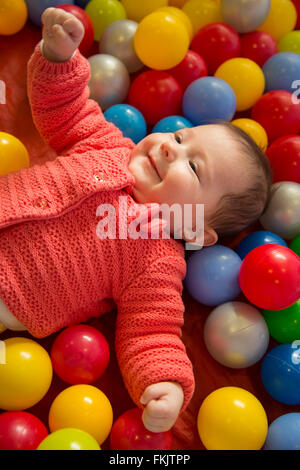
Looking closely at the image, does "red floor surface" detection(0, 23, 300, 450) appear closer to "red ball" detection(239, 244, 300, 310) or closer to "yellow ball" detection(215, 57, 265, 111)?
"red ball" detection(239, 244, 300, 310)

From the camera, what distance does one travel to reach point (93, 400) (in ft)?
3.37

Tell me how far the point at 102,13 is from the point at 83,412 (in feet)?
4.21

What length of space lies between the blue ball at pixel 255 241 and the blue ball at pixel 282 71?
57 cm

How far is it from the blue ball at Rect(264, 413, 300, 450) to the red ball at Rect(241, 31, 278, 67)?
1.19 meters

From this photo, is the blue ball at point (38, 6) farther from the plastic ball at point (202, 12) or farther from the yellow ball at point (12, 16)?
the plastic ball at point (202, 12)

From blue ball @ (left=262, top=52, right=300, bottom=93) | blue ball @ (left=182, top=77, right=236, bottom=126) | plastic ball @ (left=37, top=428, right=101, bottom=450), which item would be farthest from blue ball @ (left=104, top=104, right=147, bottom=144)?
plastic ball @ (left=37, top=428, right=101, bottom=450)

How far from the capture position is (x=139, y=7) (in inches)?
65.2

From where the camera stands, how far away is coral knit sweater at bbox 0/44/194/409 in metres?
1.03

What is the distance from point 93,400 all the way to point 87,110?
0.73 metres

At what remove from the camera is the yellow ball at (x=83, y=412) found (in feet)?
3.27

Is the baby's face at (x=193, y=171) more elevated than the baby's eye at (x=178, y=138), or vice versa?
the baby's eye at (x=178, y=138)

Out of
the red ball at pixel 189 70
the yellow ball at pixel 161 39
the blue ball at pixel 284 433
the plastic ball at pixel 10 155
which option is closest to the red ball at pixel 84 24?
the yellow ball at pixel 161 39

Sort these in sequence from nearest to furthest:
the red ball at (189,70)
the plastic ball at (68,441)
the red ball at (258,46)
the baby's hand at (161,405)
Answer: the plastic ball at (68,441) → the baby's hand at (161,405) → the red ball at (189,70) → the red ball at (258,46)

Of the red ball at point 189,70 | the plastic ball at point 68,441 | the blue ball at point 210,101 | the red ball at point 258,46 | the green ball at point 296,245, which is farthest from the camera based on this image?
the red ball at point 258,46
